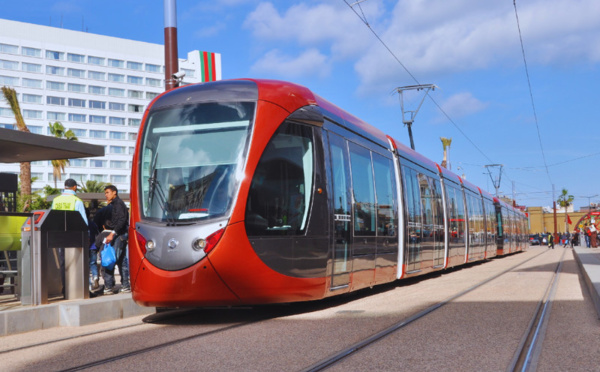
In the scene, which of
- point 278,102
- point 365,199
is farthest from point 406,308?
point 278,102

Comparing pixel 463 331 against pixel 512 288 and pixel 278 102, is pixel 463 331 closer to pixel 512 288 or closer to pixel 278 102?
pixel 278 102

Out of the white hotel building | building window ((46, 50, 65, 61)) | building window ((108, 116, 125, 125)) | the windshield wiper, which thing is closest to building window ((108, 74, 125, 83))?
the white hotel building

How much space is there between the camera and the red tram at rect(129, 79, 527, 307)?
777 cm

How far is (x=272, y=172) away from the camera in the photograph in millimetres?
8266

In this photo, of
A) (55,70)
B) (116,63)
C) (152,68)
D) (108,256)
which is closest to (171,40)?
(108,256)

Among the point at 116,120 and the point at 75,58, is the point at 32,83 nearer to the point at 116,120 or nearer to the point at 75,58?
the point at 75,58

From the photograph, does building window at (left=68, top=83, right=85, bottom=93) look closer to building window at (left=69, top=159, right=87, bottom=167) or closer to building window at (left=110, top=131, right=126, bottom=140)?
building window at (left=110, top=131, right=126, bottom=140)

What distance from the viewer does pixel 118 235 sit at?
10.6 m

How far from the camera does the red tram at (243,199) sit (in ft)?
25.5

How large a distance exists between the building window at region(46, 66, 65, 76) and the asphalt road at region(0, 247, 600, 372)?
87.0 metres

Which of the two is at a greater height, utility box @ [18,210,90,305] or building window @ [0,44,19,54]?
building window @ [0,44,19,54]

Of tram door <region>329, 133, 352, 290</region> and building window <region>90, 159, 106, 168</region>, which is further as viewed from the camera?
building window <region>90, 159, 106, 168</region>

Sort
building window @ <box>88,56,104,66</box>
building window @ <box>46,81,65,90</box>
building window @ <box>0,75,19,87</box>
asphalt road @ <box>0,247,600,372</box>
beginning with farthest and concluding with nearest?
building window @ <box>88,56,104,66</box>
building window @ <box>46,81,65,90</box>
building window @ <box>0,75,19,87</box>
asphalt road @ <box>0,247,600,372</box>

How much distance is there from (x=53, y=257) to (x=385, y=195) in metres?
5.43
